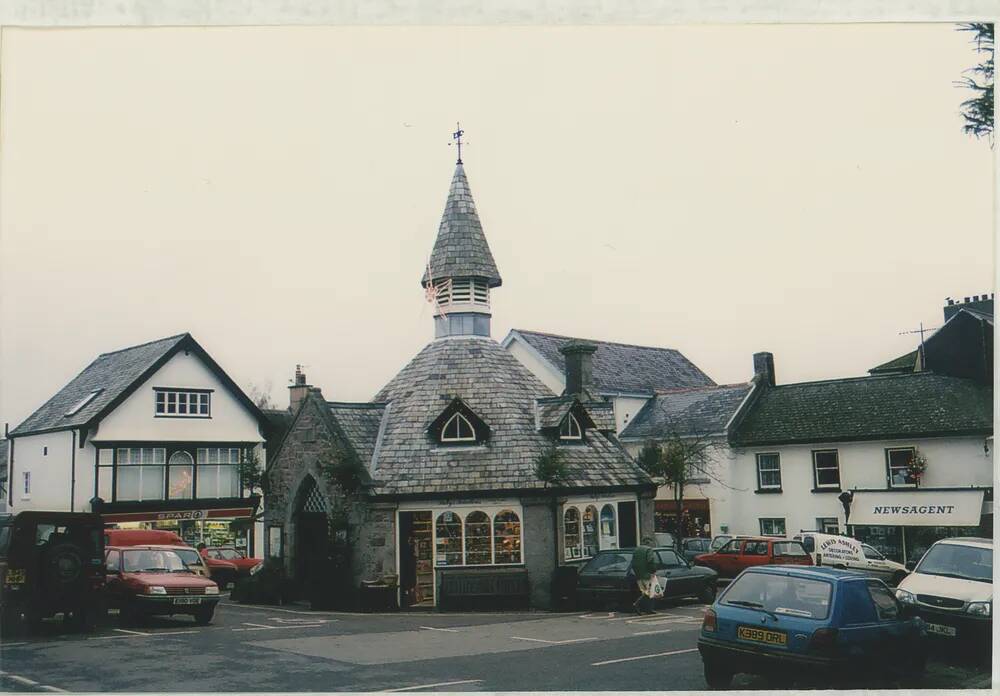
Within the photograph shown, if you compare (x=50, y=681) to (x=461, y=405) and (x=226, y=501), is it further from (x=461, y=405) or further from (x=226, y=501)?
(x=226, y=501)

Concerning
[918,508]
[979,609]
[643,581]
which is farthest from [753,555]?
[979,609]

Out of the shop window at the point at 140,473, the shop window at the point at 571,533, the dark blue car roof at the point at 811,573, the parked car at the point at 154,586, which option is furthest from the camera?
the shop window at the point at 140,473


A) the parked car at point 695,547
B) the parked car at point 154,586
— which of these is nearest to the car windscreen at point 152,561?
the parked car at point 154,586

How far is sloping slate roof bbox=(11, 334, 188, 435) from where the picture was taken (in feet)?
101

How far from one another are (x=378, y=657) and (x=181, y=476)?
20.6 metres

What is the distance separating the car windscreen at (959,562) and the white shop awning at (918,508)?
13521mm

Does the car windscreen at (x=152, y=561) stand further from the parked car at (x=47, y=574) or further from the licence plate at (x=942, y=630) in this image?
the licence plate at (x=942, y=630)

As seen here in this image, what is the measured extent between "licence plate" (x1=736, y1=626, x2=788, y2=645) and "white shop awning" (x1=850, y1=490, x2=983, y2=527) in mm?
19150

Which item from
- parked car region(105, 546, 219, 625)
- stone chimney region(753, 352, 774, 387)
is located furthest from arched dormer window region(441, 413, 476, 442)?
stone chimney region(753, 352, 774, 387)

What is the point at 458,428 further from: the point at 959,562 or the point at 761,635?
the point at 761,635

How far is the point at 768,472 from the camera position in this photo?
36.5 m

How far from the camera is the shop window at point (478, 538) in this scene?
2377cm

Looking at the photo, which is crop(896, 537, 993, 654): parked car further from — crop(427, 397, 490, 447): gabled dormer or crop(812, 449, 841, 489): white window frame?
crop(812, 449, 841, 489): white window frame

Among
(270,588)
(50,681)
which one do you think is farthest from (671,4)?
(270,588)
